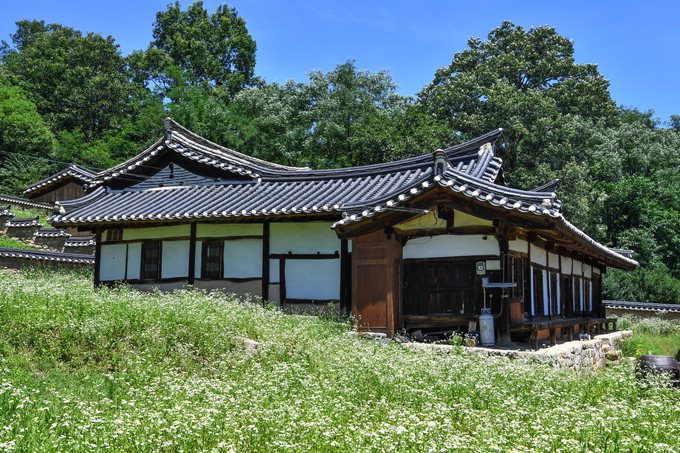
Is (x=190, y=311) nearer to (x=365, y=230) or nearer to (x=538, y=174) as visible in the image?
(x=365, y=230)

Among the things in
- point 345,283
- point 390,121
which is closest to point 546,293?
point 345,283

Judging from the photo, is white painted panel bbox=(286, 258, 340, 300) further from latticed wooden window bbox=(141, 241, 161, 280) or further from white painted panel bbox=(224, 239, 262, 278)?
latticed wooden window bbox=(141, 241, 161, 280)

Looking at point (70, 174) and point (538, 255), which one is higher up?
point (70, 174)

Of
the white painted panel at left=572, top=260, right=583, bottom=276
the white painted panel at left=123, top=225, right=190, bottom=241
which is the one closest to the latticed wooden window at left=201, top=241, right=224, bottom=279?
the white painted panel at left=123, top=225, right=190, bottom=241

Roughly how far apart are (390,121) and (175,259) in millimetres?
20376

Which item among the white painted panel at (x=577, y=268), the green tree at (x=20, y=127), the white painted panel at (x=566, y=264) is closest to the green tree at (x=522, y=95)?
the white painted panel at (x=577, y=268)

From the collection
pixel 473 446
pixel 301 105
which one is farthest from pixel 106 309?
pixel 301 105

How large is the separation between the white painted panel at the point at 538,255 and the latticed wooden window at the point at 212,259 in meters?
9.01

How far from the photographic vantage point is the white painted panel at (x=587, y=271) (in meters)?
23.0

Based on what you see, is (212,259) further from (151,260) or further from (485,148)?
(485,148)

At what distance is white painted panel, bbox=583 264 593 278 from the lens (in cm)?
2300

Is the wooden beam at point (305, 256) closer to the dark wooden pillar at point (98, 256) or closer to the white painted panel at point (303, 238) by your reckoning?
the white painted panel at point (303, 238)

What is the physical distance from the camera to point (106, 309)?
11.4m

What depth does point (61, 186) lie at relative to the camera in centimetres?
3788
